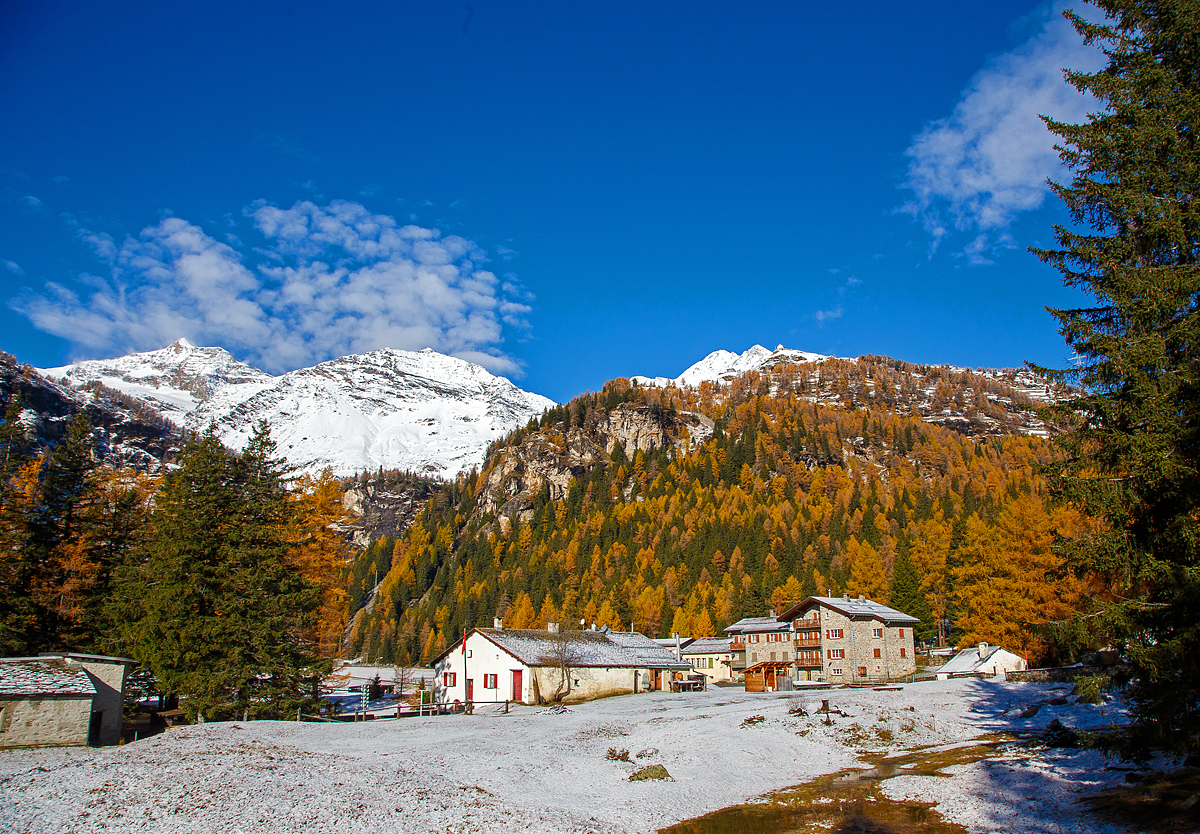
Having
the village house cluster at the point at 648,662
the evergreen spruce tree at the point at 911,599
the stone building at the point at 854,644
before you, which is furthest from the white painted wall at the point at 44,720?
the evergreen spruce tree at the point at 911,599

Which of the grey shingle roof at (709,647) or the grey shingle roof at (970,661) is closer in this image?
the grey shingle roof at (970,661)

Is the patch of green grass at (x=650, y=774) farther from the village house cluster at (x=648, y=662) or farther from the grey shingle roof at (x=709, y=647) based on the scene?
the grey shingle roof at (x=709, y=647)

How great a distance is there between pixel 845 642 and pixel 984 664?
45.4ft

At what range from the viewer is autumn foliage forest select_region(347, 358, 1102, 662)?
197 feet

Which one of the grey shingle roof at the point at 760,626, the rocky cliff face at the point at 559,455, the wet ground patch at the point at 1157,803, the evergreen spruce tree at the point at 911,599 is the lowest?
the wet ground patch at the point at 1157,803

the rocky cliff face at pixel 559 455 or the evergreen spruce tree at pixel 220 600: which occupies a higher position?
the rocky cliff face at pixel 559 455

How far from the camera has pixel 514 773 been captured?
82.6 ft

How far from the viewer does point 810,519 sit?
125875 mm

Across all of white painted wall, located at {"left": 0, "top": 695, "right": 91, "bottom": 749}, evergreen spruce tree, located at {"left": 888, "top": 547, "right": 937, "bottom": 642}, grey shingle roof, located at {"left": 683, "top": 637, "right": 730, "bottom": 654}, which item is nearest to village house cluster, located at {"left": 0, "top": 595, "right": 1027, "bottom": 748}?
grey shingle roof, located at {"left": 683, "top": 637, "right": 730, "bottom": 654}

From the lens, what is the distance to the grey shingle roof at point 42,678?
2534cm

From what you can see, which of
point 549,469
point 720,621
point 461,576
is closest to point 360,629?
point 461,576

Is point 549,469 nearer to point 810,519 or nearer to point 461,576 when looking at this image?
point 461,576

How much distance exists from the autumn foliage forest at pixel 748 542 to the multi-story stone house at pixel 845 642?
252 inches

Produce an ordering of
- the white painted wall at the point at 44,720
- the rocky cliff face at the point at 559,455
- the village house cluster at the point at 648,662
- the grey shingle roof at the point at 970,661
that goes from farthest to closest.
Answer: the rocky cliff face at the point at 559,455, the grey shingle roof at the point at 970,661, the village house cluster at the point at 648,662, the white painted wall at the point at 44,720
